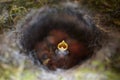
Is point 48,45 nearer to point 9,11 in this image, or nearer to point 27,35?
point 27,35

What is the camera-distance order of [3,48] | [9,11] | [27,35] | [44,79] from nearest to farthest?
[44,79] → [3,48] → [27,35] → [9,11]

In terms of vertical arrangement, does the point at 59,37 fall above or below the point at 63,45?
above

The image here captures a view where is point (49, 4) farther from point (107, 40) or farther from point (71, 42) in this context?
point (107, 40)

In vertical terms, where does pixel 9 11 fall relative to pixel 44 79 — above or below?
above

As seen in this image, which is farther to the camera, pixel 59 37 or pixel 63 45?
pixel 59 37

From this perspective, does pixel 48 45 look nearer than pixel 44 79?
No

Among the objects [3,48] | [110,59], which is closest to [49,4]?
[3,48]

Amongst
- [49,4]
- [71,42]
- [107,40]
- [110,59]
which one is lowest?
[110,59]

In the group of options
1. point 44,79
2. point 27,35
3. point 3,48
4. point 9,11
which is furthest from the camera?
point 9,11
